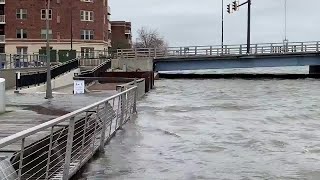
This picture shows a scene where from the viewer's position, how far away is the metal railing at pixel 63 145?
23.3 feet

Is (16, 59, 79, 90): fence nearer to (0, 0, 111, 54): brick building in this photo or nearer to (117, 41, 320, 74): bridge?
(117, 41, 320, 74): bridge

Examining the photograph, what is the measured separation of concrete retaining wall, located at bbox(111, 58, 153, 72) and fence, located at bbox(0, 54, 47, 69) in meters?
15.1

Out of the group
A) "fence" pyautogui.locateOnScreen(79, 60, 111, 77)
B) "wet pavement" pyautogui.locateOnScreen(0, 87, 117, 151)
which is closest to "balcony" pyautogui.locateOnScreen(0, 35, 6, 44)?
"fence" pyautogui.locateOnScreen(79, 60, 111, 77)

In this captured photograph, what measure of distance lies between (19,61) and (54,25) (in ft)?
147

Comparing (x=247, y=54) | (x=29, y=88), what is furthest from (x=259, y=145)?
(x=247, y=54)

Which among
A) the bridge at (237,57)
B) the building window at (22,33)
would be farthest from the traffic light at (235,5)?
the building window at (22,33)

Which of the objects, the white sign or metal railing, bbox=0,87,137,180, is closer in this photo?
metal railing, bbox=0,87,137,180

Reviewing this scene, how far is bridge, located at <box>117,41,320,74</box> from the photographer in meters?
63.9

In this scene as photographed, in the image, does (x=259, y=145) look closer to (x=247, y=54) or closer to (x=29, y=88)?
(x=29, y=88)

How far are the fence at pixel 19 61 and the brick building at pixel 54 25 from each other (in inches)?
1364

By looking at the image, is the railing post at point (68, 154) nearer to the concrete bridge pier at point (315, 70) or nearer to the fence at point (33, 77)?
the fence at point (33, 77)

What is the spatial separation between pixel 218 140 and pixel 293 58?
53.2m

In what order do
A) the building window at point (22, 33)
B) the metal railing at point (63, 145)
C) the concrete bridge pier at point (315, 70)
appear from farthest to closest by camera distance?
the building window at point (22, 33) → the concrete bridge pier at point (315, 70) → the metal railing at point (63, 145)

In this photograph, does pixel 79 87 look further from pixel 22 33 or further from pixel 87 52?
pixel 22 33
